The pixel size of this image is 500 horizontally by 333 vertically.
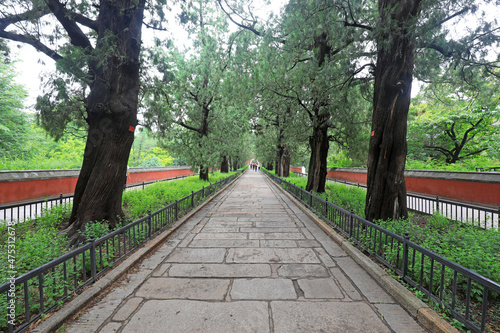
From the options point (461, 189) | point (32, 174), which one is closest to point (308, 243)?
point (461, 189)

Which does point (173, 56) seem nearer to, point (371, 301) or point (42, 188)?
point (42, 188)

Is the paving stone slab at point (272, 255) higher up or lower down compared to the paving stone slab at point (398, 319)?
lower down

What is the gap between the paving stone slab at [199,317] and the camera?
8.59 feet

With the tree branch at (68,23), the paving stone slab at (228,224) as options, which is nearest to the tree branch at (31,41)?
the tree branch at (68,23)

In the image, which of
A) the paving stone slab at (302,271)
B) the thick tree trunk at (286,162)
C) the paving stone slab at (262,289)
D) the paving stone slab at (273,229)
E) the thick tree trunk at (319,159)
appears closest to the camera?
the paving stone slab at (262,289)

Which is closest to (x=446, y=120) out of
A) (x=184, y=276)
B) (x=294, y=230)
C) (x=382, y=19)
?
(x=382, y=19)

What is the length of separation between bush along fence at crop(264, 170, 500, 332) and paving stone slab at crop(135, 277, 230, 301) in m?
2.86

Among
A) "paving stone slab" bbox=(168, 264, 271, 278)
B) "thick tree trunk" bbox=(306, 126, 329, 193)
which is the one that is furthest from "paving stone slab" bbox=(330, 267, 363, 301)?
"thick tree trunk" bbox=(306, 126, 329, 193)

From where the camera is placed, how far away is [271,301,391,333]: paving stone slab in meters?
2.62

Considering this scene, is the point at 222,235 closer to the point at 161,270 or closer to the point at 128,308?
the point at 161,270

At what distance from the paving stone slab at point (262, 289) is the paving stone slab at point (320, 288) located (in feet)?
0.64

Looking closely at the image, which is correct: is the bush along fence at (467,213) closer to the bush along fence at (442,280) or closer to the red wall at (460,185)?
the red wall at (460,185)

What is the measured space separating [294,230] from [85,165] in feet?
20.3

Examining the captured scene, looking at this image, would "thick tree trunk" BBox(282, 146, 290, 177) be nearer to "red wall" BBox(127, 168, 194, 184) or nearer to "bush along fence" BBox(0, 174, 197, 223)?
"red wall" BBox(127, 168, 194, 184)
